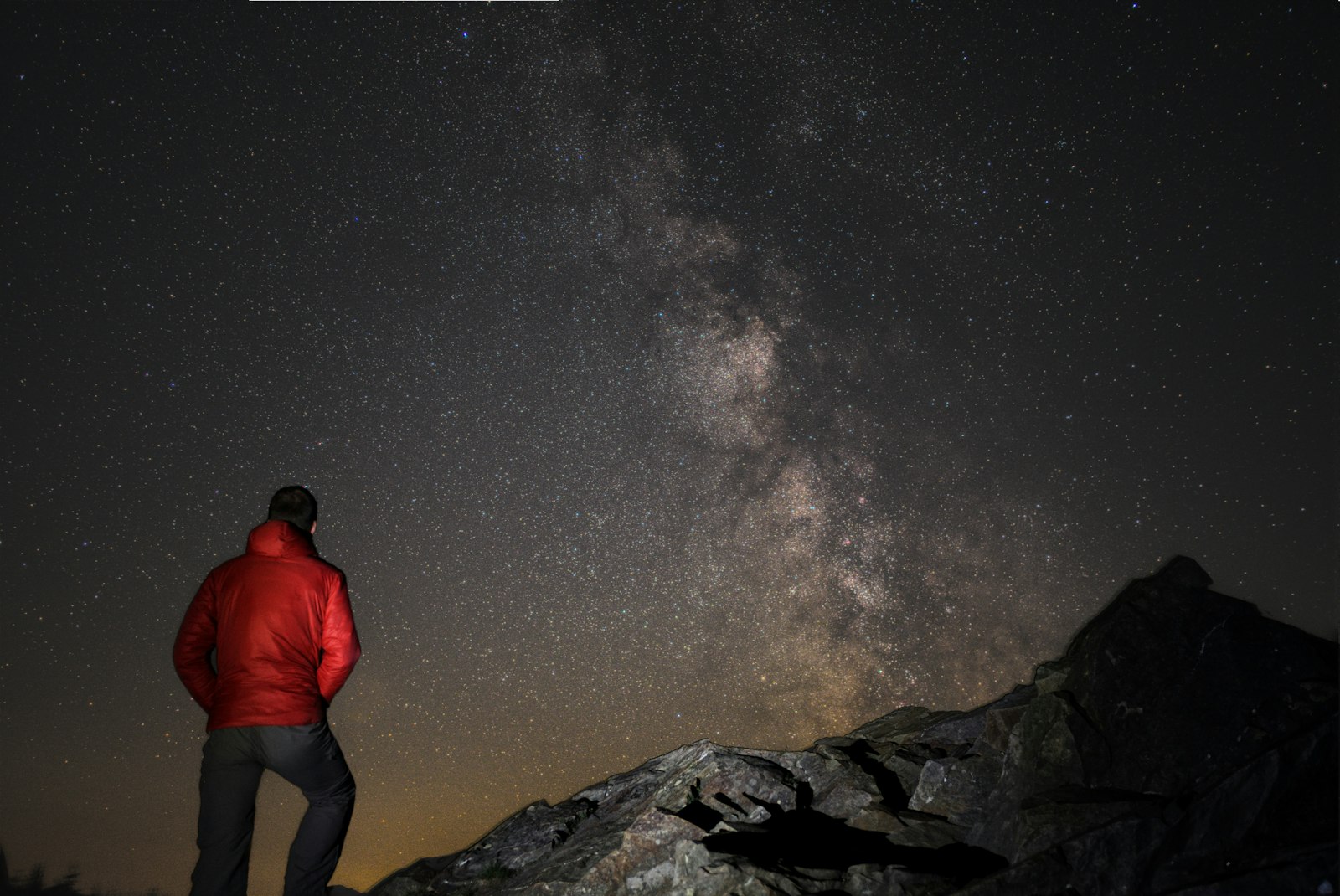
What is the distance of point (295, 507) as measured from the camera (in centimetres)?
642

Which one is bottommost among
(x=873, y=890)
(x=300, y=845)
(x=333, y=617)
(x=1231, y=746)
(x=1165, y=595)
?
(x=873, y=890)

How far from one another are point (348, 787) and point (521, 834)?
17.0ft

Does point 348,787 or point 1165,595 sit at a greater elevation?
point 1165,595

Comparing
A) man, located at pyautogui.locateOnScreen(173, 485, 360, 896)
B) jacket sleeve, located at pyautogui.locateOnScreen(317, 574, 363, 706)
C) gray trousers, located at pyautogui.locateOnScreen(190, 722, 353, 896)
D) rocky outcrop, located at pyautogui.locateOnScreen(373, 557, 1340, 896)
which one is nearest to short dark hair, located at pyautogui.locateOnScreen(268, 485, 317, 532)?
man, located at pyautogui.locateOnScreen(173, 485, 360, 896)

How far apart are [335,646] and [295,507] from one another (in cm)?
140

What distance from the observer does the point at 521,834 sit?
1039 cm

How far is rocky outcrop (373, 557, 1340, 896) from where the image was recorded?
5.65m

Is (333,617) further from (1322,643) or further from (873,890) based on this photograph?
(1322,643)

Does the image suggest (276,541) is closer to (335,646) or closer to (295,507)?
(295,507)

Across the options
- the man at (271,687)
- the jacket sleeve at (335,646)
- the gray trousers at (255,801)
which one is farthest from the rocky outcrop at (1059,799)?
the jacket sleeve at (335,646)

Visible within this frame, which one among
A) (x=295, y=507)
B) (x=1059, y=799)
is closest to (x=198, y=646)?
(x=295, y=507)

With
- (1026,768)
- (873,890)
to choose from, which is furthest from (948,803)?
(873,890)

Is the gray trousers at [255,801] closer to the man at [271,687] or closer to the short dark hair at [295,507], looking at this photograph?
the man at [271,687]

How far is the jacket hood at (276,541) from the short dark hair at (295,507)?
0.11 m
